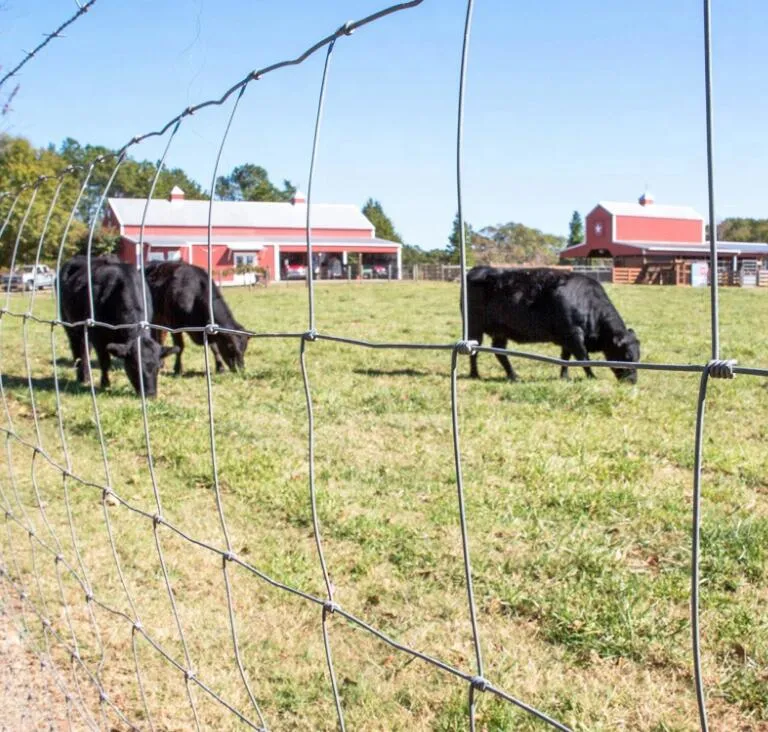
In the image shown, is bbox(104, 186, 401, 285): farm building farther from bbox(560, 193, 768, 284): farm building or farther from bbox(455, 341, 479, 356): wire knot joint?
bbox(455, 341, 479, 356): wire knot joint

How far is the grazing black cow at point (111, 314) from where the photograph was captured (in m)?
7.55

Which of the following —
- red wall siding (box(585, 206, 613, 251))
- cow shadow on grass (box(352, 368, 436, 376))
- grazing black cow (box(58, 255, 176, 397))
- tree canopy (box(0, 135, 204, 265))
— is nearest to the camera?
grazing black cow (box(58, 255, 176, 397))

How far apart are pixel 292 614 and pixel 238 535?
953 millimetres

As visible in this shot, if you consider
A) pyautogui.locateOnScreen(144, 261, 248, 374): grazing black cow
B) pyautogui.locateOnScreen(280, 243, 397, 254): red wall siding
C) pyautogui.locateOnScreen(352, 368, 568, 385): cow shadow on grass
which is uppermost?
pyautogui.locateOnScreen(280, 243, 397, 254): red wall siding

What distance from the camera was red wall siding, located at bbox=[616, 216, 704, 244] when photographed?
31.6ft

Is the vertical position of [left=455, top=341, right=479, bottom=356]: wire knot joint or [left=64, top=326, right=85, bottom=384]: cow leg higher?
[left=455, top=341, right=479, bottom=356]: wire knot joint

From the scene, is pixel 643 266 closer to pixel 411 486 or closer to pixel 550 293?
pixel 550 293

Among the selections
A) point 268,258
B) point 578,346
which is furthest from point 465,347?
point 268,258

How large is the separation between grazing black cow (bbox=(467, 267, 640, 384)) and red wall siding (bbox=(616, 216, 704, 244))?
1.31m

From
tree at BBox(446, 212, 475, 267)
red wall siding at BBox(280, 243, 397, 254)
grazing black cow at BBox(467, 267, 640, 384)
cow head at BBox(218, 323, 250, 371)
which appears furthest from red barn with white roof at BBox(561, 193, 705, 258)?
red wall siding at BBox(280, 243, 397, 254)

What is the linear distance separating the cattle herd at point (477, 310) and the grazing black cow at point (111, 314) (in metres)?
0.01

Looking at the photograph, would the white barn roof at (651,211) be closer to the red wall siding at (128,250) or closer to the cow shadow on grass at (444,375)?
the cow shadow on grass at (444,375)

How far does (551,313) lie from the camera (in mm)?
9039

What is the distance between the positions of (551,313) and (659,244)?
3.03 meters
